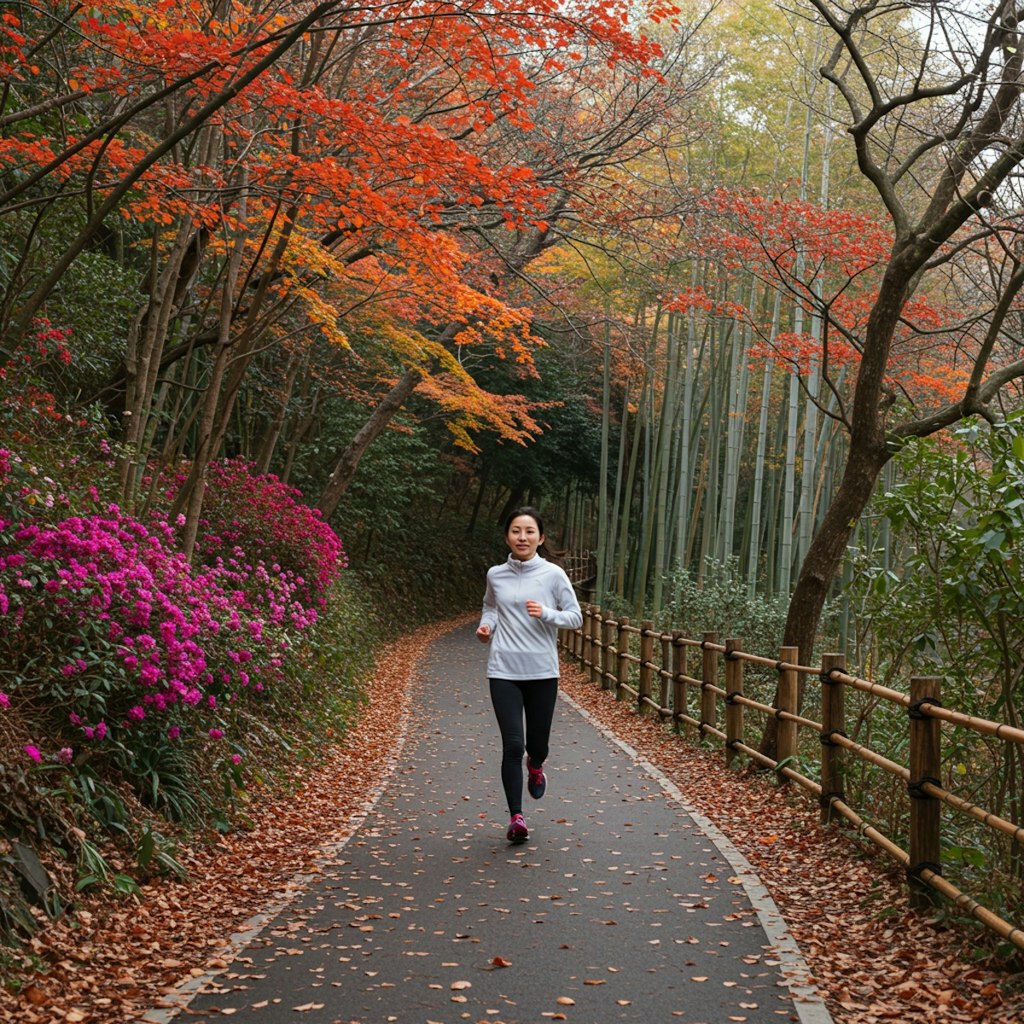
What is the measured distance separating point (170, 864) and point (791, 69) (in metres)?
12.4

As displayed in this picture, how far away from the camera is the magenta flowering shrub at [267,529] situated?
1140cm

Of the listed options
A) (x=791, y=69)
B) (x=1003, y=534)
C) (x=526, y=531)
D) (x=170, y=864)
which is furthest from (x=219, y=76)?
(x=791, y=69)

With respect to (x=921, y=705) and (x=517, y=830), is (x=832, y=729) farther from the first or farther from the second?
(x=517, y=830)

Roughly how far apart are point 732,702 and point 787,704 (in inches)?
44.7

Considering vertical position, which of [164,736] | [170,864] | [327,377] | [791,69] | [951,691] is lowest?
[170,864]

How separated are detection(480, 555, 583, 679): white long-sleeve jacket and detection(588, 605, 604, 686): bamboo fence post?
29.8 feet

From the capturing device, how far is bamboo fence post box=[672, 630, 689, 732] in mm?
9422

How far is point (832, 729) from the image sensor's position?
221 inches

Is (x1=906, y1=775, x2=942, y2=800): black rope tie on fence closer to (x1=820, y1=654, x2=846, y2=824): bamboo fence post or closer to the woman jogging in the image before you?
(x1=820, y1=654, x2=846, y2=824): bamboo fence post

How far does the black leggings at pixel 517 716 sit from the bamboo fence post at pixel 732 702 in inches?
105

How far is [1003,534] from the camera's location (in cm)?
388

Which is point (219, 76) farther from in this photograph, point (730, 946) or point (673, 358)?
point (673, 358)

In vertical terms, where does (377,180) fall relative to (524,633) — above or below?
above

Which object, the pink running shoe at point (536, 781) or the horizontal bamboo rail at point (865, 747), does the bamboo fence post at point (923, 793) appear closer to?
the horizontal bamboo rail at point (865, 747)
